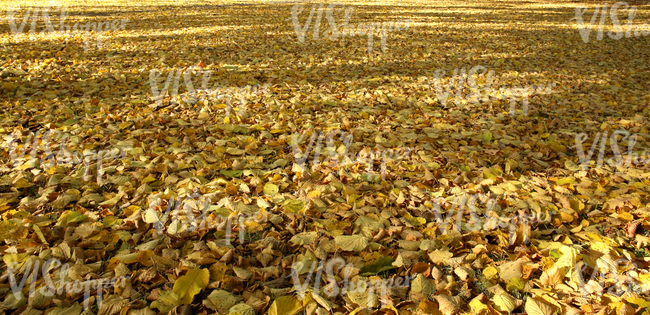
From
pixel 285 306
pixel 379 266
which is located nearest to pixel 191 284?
pixel 285 306

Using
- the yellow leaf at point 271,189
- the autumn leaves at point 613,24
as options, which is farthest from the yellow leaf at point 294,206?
the autumn leaves at point 613,24

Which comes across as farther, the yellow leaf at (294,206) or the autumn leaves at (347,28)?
the autumn leaves at (347,28)

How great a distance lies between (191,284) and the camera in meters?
1.58

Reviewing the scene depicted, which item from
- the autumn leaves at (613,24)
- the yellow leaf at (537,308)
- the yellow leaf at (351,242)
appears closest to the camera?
the yellow leaf at (537,308)

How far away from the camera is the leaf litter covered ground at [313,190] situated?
1.62 m

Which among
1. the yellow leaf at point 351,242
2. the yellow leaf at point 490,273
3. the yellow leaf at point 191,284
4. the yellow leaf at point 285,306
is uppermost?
the yellow leaf at point 351,242

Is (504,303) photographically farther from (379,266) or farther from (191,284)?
(191,284)

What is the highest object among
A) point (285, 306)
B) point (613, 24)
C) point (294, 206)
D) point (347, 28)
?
point (613, 24)

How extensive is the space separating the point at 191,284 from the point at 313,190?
0.95m

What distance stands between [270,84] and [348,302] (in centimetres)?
327

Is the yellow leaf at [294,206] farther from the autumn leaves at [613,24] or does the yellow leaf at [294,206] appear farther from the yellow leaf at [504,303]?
the autumn leaves at [613,24]

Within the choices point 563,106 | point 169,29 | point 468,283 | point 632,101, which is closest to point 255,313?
point 468,283

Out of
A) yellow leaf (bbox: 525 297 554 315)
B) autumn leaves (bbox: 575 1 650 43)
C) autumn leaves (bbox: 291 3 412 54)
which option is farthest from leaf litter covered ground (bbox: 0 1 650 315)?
autumn leaves (bbox: 575 1 650 43)

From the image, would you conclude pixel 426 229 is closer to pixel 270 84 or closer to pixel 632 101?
pixel 270 84
